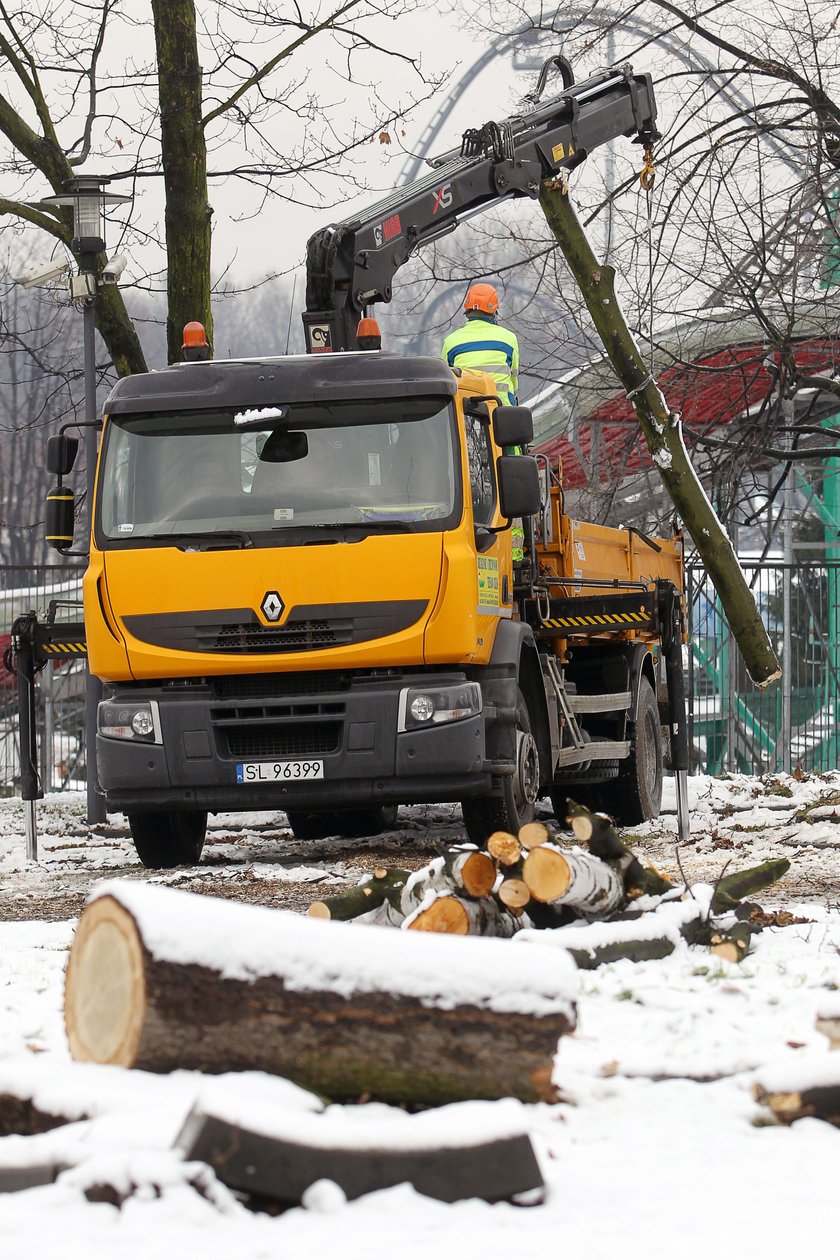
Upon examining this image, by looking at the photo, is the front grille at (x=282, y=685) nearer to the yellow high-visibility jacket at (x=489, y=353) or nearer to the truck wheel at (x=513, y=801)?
the truck wheel at (x=513, y=801)

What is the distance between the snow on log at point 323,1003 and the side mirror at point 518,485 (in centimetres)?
570

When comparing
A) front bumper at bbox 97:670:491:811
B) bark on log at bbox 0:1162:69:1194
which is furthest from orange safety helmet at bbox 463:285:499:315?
bark on log at bbox 0:1162:69:1194

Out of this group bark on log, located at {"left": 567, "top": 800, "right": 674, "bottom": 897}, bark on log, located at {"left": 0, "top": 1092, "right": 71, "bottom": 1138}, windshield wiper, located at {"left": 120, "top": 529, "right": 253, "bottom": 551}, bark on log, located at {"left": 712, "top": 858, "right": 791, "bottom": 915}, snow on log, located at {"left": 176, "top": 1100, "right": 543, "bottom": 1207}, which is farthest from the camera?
windshield wiper, located at {"left": 120, "top": 529, "right": 253, "bottom": 551}

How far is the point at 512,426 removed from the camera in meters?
9.89

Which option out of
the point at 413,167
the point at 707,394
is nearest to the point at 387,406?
the point at 707,394

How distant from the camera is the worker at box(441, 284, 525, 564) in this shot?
10891 millimetres

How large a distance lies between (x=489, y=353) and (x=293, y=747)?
9.49 feet

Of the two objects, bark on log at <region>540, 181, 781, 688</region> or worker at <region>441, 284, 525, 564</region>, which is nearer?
worker at <region>441, 284, 525, 564</region>

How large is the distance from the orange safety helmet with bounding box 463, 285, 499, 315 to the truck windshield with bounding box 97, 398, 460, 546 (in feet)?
5.22

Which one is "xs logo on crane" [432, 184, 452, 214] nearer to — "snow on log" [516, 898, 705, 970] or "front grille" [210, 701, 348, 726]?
"front grille" [210, 701, 348, 726]

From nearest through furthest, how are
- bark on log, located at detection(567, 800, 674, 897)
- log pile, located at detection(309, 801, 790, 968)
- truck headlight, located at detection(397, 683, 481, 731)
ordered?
log pile, located at detection(309, 801, 790, 968) < bark on log, located at detection(567, 800, 674, 897) < truck headlight, located at detection(397, 683, 481, 731)

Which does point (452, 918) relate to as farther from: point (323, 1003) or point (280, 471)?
point (280, 471)

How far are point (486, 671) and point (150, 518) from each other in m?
2.07

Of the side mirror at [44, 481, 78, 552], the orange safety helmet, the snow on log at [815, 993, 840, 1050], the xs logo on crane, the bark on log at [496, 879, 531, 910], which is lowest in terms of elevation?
the snow on log at [815, 993, 840, 1050]
